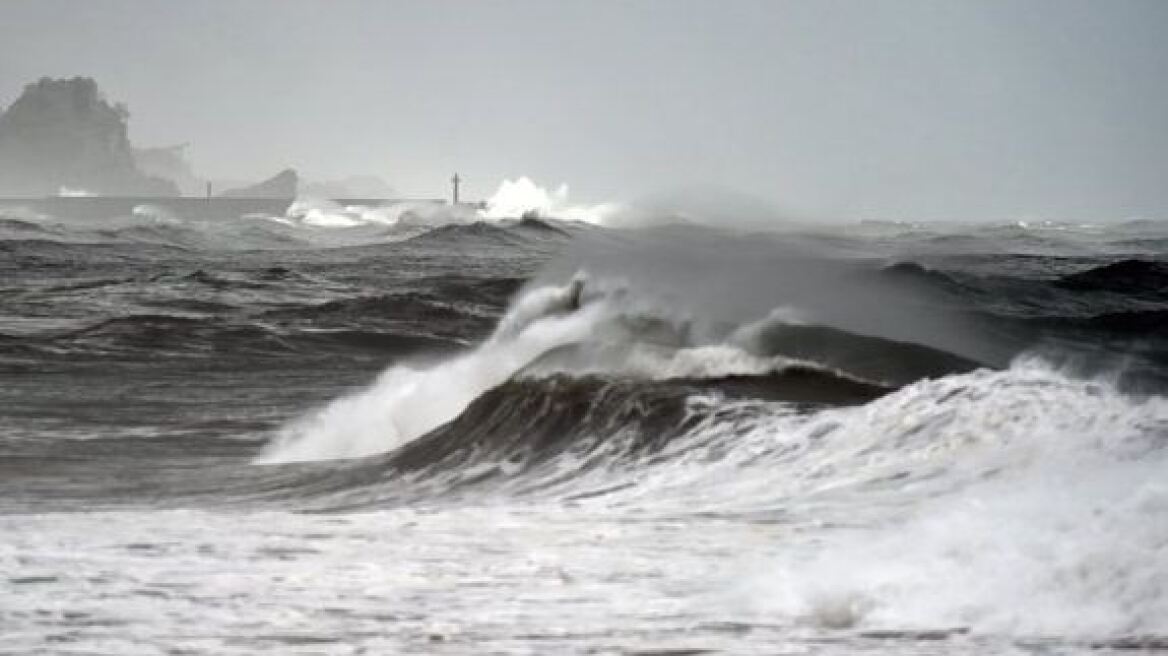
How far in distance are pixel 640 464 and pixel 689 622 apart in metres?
3.19

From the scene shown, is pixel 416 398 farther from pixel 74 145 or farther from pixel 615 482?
pixel 74 145

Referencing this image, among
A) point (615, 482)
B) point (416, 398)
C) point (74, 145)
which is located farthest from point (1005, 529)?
point (74, 145)

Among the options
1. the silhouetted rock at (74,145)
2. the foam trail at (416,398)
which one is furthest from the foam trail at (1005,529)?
the silhouetted rock at (74,145)

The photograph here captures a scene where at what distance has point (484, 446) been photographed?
27.2ft

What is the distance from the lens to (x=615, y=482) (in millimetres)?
6773

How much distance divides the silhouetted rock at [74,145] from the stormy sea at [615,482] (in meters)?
152

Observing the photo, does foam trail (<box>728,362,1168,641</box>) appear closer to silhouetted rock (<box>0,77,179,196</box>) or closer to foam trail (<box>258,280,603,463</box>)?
foam trail (<box>258,280,603,463</box>)

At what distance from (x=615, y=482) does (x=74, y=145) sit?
164329mm

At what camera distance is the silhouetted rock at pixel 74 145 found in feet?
525

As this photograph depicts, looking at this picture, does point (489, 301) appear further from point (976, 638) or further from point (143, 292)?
point (976, 638)

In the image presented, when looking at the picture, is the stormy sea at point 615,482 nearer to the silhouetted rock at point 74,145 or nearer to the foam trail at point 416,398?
the foam trail at point 416,398

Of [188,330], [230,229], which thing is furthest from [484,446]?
[230,229]

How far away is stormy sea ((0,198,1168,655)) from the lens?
3.88 m

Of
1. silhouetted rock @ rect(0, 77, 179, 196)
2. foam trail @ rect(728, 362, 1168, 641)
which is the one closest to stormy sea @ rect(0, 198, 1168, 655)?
foam trail @ rect(728, 362, 1168, 641)
